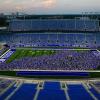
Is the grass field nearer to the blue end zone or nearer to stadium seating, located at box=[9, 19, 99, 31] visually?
the blue end zone

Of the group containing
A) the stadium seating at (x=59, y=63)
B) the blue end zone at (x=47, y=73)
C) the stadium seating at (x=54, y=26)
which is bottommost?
the blue end zone at (x=47, y=73)

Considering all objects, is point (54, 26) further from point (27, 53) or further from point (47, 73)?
point (47, 73)

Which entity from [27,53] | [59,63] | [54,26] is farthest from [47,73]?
[54,26]

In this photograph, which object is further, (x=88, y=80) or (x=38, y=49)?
(x=38, y=49)

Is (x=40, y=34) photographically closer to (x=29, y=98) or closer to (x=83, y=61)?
(x=83, y=61)

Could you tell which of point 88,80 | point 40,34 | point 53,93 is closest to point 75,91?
point 53,93

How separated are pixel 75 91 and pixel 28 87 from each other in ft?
15.2

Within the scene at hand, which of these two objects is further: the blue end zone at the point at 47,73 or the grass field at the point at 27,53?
the grass field at the point at 27,53

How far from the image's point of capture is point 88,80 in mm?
30844

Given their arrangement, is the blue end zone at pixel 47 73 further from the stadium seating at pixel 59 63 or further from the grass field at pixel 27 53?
the grass field at pixel 27 53

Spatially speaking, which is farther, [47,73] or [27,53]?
[27,53]

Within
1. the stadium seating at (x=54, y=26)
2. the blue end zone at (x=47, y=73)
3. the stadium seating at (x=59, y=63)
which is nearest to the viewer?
the blue end zone at (x=47, y=73)

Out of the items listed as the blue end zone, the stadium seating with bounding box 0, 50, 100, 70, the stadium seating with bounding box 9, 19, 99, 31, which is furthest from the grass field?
the stadium seating with bounding box 9, 19, 99, 31

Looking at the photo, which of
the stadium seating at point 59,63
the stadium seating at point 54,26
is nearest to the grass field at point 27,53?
the stadium seating at point 59,63
